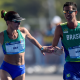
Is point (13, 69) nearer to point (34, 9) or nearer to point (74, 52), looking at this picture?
point (74, 52)

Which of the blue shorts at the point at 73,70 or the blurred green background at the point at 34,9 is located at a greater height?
the blue shorts at the point at 73,70

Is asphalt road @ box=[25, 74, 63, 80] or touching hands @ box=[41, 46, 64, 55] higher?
touching hands @ box=[41, 46, 64, 55]

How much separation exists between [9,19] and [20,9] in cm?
3462

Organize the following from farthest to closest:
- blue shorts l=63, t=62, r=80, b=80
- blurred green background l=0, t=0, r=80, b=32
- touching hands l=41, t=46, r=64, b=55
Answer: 1. blurred green background l=0, t=0, r=80, b=32
2. touching hands l=41, t=46, r=64, b=55
3. blue shorts l=63, t=62, r=80, b=80

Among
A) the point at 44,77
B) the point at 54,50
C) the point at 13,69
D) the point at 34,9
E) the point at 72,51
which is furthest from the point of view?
the point at 34,9

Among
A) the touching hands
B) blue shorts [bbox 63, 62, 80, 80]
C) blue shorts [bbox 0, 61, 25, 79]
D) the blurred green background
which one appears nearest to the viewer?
blue shorts [bbox 63, 62, 80, 80]

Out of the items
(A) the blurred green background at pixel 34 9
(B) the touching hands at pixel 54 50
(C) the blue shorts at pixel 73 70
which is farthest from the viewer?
(A) the blurred green background at pixel 34 9

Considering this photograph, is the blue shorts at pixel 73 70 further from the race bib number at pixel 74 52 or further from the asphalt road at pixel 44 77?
the asphalt road at pixel 44 77

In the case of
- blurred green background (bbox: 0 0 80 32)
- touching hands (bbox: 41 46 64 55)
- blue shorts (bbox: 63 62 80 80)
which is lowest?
blurred green background (bbox: 0 0 80 32)

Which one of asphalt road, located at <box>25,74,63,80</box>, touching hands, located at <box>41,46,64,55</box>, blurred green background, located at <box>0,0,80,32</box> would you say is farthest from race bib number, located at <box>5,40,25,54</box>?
blurred green background, located at <box>0,0,80,32</box>

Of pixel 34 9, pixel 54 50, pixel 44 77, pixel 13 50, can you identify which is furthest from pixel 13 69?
pixel 34 9

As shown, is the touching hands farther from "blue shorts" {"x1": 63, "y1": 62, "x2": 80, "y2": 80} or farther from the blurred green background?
the blurred green background

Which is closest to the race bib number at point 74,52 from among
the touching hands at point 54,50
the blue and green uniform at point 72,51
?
the blue and green uniform at point 72,51

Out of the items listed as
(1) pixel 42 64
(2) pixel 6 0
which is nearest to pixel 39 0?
(2) pixel 6 0
